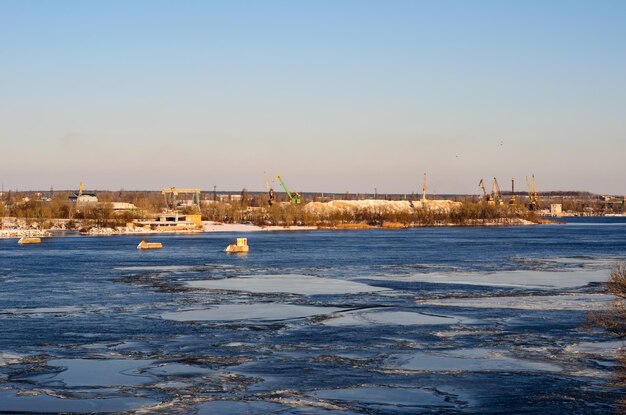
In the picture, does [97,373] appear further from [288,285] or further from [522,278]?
[522,278]

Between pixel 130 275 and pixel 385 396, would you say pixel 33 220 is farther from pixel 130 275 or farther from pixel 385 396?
pixel 385 396

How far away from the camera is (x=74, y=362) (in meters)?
15.3

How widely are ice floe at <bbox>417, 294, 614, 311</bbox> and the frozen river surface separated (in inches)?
2.9

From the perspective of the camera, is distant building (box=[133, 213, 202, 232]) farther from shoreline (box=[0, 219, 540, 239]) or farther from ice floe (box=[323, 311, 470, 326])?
ice floe (box=[323, 311, 470, 326])

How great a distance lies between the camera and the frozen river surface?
12727 millimetres

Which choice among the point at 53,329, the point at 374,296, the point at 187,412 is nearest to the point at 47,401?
the point at 187,412

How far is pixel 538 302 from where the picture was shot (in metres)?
23.6

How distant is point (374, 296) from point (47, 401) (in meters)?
14.2

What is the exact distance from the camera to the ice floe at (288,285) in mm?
27328

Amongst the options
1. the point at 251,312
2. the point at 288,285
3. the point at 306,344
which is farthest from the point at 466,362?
the point at 288,285

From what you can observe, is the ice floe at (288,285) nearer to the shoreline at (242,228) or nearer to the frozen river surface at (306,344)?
the frozen river surface at (306,344)

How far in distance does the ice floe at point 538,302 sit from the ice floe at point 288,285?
12.5ft

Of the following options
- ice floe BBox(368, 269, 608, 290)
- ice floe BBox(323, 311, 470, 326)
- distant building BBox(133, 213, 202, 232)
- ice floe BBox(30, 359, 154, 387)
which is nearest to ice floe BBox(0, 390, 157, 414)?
ice floe BBox(30, 359, 154, 387)

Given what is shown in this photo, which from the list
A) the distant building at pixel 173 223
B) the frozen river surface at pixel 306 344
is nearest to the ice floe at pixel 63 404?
the frozen river surface at pixel 306 344
